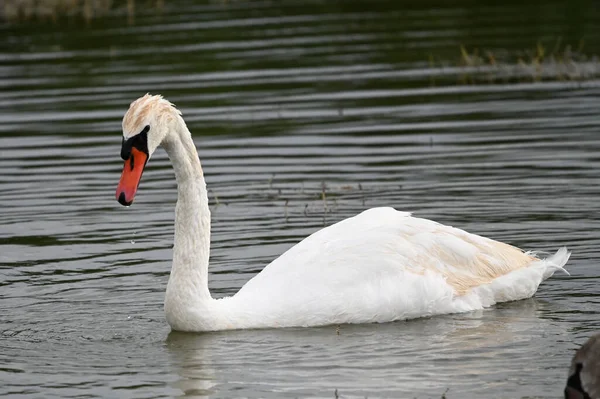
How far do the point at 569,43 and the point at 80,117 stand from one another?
351 inches

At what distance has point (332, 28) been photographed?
2988 cm

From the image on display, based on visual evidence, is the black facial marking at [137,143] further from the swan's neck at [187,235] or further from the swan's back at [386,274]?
the swan's back at [386,274]

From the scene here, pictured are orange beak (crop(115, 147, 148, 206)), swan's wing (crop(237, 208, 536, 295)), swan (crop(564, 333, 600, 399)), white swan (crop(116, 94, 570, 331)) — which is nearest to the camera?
swan (crop(564, 333, 600, 399))

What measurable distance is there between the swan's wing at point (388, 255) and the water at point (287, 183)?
0.36 meters

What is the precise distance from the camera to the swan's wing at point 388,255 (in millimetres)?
10703

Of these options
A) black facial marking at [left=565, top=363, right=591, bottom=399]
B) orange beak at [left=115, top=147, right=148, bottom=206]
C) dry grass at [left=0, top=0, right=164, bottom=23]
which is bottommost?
black facial marking at [left=565, top=363, right=591, bottom=399]

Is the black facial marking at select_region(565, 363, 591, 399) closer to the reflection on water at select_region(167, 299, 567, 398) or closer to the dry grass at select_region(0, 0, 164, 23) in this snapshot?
the reflection on water at select_region(167, 299, 567, 398)

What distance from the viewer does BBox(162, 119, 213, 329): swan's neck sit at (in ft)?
34.4

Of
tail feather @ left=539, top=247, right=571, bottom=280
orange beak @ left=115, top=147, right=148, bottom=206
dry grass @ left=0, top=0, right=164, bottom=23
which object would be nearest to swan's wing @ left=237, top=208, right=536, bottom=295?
tail feather @ left=539, top=247, right=571, bottom=280

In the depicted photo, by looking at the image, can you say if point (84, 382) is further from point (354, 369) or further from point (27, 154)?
point (27, 154)

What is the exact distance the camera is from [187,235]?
1078 cm

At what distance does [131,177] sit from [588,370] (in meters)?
3.72

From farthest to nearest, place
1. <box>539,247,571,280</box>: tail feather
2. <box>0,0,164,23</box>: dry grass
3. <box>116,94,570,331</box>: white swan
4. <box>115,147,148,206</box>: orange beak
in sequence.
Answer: <box>0,0,164,23</box>: dry grass, <box>539,247,571,280</box>: tail feather, <box>116,94,570,331</box>: white swan, <box>115,147,148,206</box>: orange beak

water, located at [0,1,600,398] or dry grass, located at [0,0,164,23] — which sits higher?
dry grass, located at [0,0,164,23]
